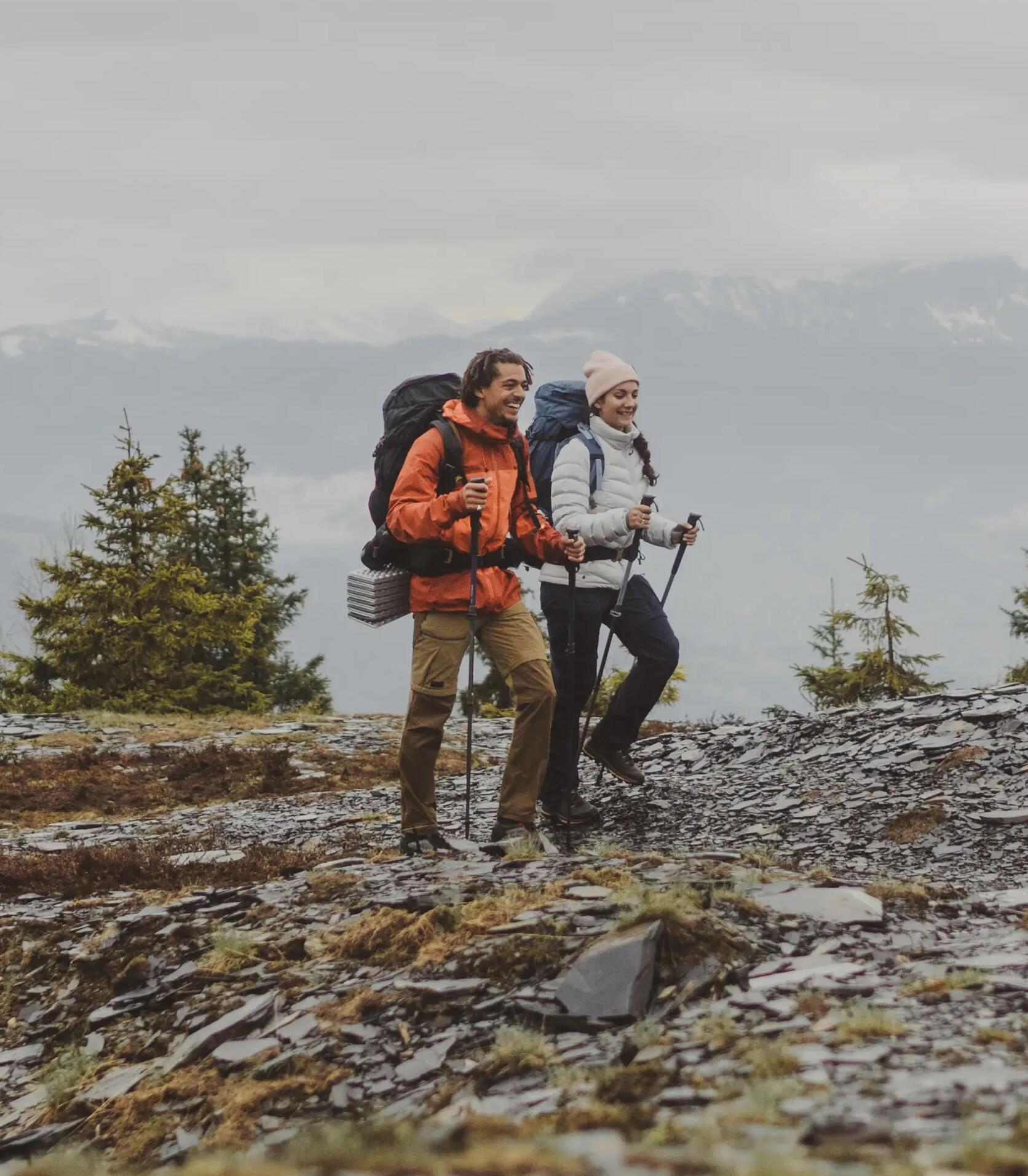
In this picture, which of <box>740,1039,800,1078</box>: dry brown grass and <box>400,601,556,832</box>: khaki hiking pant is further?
<box>400,601,556,832</box>: khaki hiking pant

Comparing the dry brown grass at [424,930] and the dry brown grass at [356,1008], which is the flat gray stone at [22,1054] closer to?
the dry brown grass at [424,930]

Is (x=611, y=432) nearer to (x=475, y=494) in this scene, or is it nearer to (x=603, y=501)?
(x=603, y=501)

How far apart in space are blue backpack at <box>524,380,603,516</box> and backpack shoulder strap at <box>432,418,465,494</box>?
1.37 m

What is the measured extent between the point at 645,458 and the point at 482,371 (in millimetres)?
2266

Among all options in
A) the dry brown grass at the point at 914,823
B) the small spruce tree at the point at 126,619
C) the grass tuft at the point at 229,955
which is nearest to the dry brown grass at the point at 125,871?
the grass tuft at the point at 229,955

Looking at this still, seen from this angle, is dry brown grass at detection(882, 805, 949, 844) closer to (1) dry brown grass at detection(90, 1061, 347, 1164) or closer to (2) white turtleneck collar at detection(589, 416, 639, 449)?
(2) white turtleneck collar at detection(589, 416, 639, 449)

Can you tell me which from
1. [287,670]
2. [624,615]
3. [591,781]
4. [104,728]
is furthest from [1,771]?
[287,670]

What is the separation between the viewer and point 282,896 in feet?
26.8

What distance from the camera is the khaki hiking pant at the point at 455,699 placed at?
9.17 m

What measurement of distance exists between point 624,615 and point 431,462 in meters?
2.71

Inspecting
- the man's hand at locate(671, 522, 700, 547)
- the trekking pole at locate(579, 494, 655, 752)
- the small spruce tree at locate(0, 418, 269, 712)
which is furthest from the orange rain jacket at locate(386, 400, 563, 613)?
the small spruce tree at locate(0, 418, 269, 712)

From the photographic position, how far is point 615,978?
224 inches

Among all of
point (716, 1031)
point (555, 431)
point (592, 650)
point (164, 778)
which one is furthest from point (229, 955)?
point (164, 778)

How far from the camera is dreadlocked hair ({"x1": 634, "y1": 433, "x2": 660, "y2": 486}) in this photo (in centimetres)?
1059
